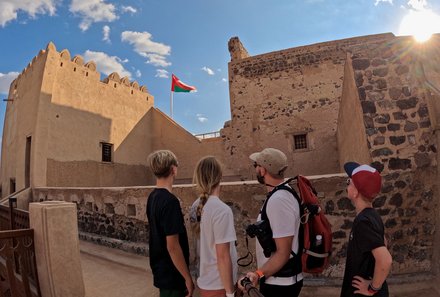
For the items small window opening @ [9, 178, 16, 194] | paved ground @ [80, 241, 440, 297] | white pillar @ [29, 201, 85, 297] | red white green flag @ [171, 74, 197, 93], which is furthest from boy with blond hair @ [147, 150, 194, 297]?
red white green flag @ [171, 74, 197, 93]

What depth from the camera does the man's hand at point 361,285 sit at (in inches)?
71.9

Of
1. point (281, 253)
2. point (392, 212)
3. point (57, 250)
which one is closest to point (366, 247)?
point (281, 253)

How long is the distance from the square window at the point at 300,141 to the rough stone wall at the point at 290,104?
17cm

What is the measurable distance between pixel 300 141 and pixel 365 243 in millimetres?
9250

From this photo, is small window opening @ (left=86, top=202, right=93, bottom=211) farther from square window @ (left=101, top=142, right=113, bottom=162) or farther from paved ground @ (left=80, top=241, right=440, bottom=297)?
square window @ (left=101, top=142, right=113, bottom=162)

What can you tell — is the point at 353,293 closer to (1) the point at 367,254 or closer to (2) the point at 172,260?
(1) the point at 367,254

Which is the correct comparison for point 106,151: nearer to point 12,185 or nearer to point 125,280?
point 12,185

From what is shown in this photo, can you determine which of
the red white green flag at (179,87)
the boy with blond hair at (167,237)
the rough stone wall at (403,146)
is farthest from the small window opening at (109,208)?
the red white green flag at (179,87)

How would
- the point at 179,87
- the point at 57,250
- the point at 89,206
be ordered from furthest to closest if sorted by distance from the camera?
the point at 179,87 < the point at 89,206 < the point at 57,250

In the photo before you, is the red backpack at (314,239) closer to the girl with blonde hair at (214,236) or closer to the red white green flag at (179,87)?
the girl with blonde hair at (214,236)

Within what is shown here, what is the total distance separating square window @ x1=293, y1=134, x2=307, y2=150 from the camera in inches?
422

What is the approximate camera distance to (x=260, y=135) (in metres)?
11.1

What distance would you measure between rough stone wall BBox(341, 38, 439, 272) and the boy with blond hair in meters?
2.68

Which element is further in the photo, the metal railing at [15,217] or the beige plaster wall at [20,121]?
the beige plaster wall at [20,121]
